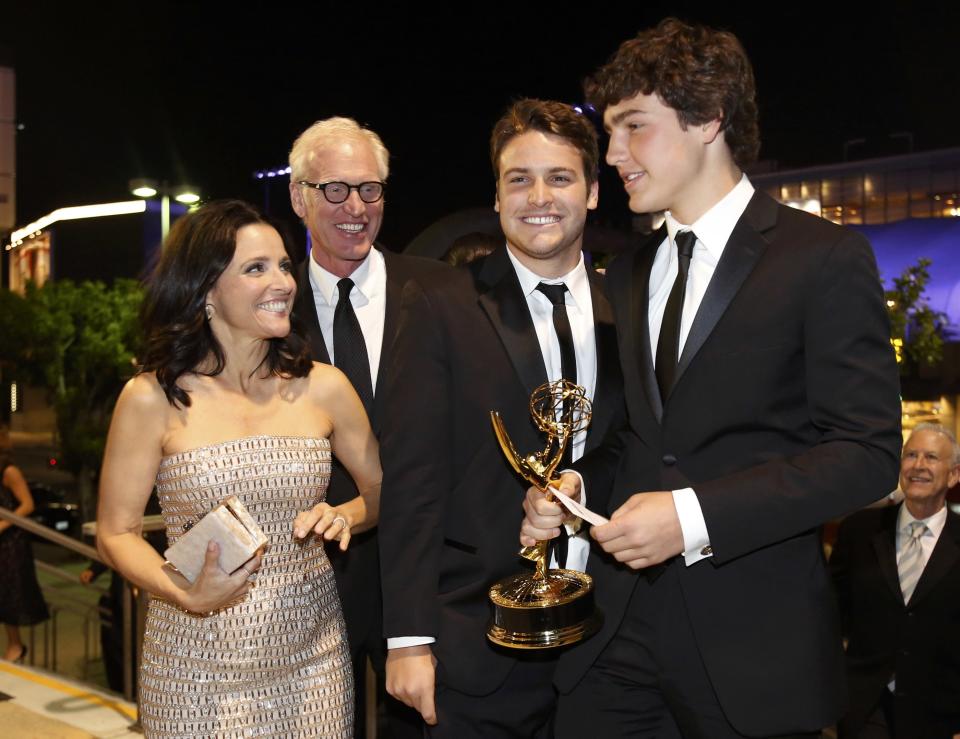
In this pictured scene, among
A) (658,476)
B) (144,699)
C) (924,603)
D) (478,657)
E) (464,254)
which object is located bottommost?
(924,603)

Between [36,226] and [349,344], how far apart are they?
1144 inches

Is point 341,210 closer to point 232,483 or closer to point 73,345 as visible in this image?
point 232,483

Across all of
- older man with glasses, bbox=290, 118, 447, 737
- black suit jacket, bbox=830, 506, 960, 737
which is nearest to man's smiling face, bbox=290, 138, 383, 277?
older man with glasses, bbox=290, 118, 447, 737

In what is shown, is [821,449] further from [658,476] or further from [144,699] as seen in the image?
[144,699]

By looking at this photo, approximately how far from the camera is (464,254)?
4.45 meters

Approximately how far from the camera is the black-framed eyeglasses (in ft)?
12.0

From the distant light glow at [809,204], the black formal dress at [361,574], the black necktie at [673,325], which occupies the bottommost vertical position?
the black formal dress at [361,574]

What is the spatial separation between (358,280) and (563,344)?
1198 mm

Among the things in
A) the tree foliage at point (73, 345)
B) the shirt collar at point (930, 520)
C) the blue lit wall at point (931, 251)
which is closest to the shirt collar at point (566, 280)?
the shirt collar at point (930, 520)

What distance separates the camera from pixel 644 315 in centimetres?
233

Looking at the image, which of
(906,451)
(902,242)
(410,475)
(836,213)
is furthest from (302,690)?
(836,213)

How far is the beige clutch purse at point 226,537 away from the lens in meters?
2.39

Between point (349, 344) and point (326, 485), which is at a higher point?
point (349, 344)

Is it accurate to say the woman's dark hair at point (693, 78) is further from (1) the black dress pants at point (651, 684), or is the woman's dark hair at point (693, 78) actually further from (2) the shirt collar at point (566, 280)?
(1) the black dress pants at point (651, 684)
